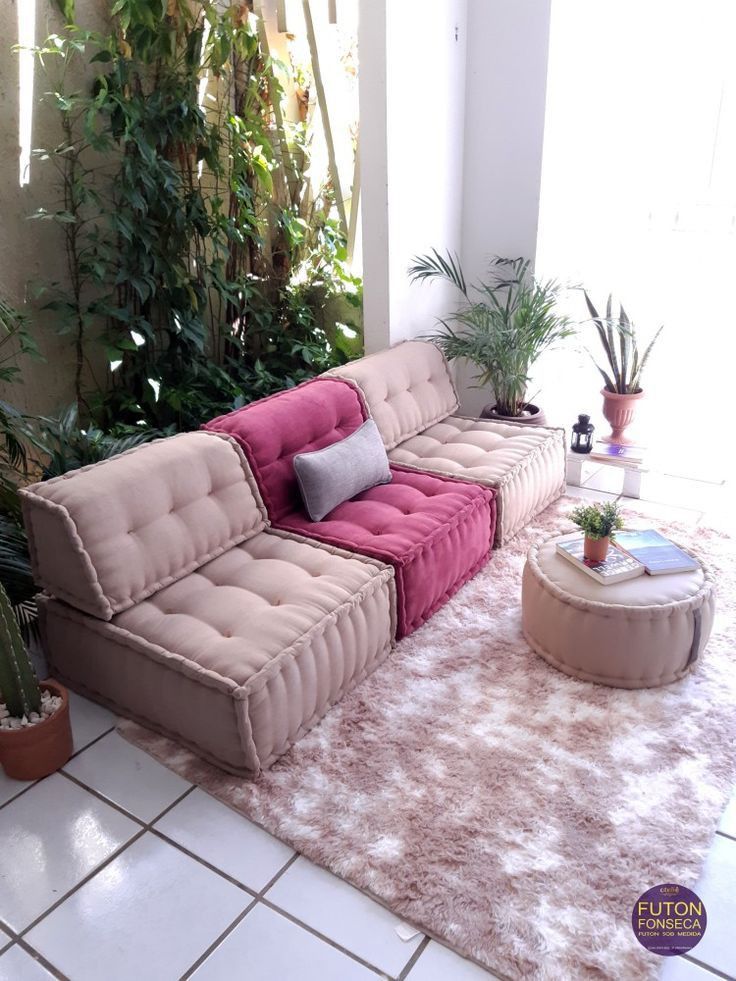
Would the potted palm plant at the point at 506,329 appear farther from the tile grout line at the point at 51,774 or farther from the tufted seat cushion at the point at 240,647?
the tile grout line at the point at 51,774

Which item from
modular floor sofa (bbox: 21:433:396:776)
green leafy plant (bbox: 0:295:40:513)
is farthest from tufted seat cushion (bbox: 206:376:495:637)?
green leafy plant (bbox: 0:295:40:513)

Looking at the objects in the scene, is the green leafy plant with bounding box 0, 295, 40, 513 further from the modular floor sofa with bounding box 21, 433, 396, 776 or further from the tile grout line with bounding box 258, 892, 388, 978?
→ the tile grout line with bounding box 258, 892, 388, 978

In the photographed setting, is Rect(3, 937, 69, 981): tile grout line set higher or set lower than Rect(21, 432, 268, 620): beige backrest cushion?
lower

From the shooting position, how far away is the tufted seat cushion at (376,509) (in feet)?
10.0

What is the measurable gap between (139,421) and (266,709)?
2101 millimetres

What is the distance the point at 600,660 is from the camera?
280 centimetres

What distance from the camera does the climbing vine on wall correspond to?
12.3 ft

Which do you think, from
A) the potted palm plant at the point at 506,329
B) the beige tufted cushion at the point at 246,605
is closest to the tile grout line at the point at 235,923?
the beige tufted cushion at the point at 246,605

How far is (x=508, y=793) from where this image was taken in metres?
2.41

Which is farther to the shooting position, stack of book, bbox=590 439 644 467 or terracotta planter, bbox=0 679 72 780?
stack of book, bbox=590 439 644 467

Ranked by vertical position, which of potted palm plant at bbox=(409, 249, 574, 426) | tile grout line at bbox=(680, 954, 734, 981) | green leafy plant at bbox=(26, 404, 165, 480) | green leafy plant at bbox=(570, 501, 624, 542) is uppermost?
potted palm plant at bbox=(409, 249, 574, 426)

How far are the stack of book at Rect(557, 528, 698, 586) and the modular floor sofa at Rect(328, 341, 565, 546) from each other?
0.63 meters

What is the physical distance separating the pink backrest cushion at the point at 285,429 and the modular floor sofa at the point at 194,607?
158 mm

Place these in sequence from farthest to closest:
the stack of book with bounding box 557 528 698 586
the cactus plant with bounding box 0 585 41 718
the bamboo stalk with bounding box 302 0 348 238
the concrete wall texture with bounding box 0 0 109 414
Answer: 1. the bamboo stalk with bounding box 302 0 348 238
2. the concrete wall texture with bounding box 0 0 109 414
3. the stack of book with bounding box 557 528 698 586
4. the cactus plant with bounding box 0 585 41 718
